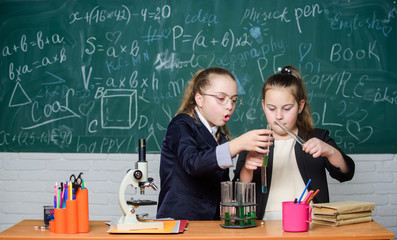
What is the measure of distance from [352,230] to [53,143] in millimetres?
2547

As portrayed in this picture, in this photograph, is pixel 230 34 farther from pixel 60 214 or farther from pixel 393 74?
pixel 60 214

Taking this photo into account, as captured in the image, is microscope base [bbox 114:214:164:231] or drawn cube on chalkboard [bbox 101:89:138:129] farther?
drawn cube on chalkboard [bbox 101:89:138:129]

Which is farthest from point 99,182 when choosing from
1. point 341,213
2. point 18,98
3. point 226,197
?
point 341,213

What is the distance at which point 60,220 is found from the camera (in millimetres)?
1775

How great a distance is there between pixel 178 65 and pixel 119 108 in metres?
0.56

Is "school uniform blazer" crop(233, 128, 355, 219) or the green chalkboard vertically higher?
the green chalkboard

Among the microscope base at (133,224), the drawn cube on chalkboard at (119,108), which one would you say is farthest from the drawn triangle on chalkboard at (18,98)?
the microscope base at (133,224)

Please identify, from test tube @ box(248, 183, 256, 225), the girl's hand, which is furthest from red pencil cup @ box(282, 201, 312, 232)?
the girl's hand

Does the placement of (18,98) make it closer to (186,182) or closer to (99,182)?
(99,182)

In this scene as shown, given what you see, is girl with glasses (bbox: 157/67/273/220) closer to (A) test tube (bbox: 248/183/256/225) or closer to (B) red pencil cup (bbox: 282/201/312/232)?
(A) test tube (bbox: 248/183/256/225)

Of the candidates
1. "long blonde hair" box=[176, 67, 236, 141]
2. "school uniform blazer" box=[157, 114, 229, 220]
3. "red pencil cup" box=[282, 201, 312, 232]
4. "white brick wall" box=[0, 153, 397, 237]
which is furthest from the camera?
"white brick wall" box=[0, 153, 397, 237]

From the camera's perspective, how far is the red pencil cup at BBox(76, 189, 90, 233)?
1.80 metres

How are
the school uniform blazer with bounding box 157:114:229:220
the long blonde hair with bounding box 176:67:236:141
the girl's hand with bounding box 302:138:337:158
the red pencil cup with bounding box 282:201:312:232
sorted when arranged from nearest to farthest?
the red pencil cup with bounding box 282:201:312:232 → the girl's hand with bounding box 302:138:337:158 → the school uniform blazer with bounding box 157:114:229:220 → the long blonde hair with bounding box 176:67:236:141

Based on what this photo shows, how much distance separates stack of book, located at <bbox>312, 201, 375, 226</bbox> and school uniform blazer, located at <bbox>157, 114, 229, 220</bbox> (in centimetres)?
50
